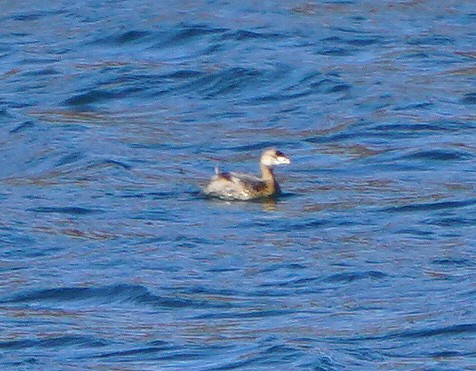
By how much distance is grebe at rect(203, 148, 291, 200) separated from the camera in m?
13.1

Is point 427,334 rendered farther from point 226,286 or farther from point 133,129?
point 133,129

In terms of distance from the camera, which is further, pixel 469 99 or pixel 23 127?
pixel 469 99

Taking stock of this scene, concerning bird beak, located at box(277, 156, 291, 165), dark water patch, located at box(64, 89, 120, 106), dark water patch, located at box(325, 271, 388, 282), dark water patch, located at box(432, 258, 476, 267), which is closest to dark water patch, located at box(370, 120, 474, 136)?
bird beak, located at box(277, 156, 291, 165)

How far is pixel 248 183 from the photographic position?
1328 cm

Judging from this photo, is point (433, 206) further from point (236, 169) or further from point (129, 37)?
point (129, 37)

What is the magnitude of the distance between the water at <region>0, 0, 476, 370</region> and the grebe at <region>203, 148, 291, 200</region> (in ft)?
0.35

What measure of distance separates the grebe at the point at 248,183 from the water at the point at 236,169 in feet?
0.35

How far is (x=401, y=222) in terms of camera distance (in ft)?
40.7

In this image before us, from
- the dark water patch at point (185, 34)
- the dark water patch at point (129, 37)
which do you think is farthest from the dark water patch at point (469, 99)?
the dark water patch at point (129, 37)

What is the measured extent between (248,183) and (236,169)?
56.6 inches

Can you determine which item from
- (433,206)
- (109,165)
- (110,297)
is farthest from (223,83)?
(110,297)

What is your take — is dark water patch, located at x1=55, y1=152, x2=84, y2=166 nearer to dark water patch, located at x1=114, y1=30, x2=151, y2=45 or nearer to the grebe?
the grebe

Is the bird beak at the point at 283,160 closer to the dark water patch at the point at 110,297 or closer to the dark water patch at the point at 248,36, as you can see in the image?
the dark water patch at the point at 110,297

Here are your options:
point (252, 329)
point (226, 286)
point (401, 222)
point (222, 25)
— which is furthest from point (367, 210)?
point (222, 25)
